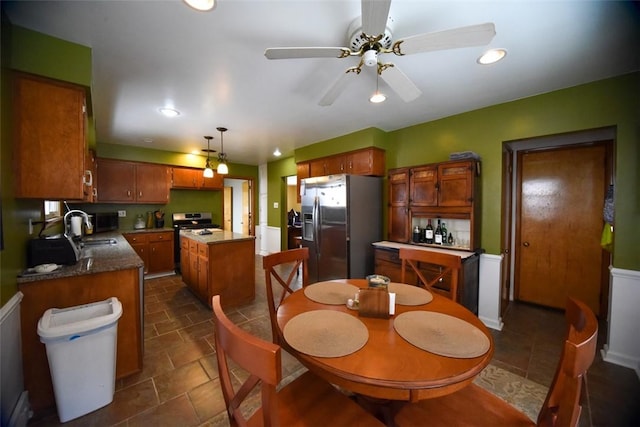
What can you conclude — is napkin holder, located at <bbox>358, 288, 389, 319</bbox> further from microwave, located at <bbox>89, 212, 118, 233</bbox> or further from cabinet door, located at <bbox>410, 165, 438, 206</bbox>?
microwave, located at <bbox>89, 212, 118, 233</bbox>

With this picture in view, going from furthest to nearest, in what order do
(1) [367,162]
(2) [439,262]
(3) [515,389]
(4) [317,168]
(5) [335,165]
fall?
(4) [317,168]
(5) [335,165]
(1) [367,162]
(2) [439,262]
(3) [515,389]

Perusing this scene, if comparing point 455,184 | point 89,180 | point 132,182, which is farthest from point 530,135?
point 132,182

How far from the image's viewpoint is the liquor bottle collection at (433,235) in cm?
Answer: 303

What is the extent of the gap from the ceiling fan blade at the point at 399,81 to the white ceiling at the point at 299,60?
26 centimetres

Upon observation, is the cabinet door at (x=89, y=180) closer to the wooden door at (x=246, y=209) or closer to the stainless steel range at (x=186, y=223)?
the stainless steel range at (x=186, y=223)

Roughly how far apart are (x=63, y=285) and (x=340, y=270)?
264 cm

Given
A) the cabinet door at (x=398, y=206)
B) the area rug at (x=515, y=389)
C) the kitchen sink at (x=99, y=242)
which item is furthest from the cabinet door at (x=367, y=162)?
the kitchen sink at (x=99, y=242)

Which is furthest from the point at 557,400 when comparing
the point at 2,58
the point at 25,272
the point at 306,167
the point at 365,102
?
the point at 306,167

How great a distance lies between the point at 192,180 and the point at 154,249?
157cm

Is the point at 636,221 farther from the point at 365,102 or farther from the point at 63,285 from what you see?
the point at 63,285

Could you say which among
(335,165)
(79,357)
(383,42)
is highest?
(383,42)

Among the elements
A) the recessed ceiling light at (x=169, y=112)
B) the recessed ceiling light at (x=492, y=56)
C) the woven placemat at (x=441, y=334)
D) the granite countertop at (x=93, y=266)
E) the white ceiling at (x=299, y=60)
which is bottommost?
the woven placemat at (x=441, y=334)

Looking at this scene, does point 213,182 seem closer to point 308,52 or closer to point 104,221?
point 104,221

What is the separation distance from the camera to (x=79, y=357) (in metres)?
1.50
